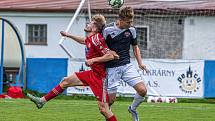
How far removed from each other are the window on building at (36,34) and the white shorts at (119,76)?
78.5 feet

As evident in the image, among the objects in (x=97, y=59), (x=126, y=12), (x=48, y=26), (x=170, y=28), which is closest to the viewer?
(x=97, y=59)

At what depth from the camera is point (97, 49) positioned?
12.5 meters

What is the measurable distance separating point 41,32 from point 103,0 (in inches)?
178

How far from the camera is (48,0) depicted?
38344 millimetres

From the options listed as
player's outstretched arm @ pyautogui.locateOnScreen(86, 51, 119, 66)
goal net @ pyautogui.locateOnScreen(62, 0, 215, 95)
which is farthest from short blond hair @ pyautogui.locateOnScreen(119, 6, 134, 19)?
goal net @ pyautogui.locateOnScreen(62, 0, 215, 95)

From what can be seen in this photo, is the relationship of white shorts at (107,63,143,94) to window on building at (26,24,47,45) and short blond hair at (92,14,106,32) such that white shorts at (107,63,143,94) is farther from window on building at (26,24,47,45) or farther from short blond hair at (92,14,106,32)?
window on building at (26,24,47,45)

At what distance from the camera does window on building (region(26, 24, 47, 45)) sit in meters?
37.2

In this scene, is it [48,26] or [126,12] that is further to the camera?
[48,26]

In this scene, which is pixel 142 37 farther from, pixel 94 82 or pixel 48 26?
pixel 94 82

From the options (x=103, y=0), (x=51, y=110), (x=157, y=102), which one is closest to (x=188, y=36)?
(x=103, y=0)

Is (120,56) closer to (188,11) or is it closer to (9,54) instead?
(188,11)

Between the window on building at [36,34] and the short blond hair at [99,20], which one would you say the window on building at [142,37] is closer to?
the window on building at [36,34]

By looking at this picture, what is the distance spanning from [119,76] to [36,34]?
24.6 meters

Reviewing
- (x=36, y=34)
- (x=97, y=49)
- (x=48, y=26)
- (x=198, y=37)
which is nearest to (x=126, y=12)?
(x=97, y=49)
